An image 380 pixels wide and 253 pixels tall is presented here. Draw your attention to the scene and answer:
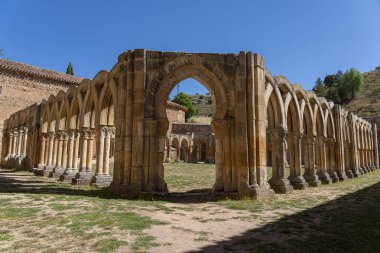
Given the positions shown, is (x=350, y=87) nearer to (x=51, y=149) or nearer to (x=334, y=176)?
(x=334, y=176)

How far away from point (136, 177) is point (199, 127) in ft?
131

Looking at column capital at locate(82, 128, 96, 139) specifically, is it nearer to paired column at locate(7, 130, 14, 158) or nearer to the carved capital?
the carved capital

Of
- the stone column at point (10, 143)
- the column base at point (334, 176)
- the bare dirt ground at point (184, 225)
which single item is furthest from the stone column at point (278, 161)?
the stone column at point (10, 143)

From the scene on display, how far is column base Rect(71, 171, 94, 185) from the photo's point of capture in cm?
1319

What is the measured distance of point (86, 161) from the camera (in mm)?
13938

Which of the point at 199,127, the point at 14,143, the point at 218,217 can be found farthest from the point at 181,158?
the point at 218,217

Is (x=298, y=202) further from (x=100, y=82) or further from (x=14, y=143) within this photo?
(x=14, y=143)

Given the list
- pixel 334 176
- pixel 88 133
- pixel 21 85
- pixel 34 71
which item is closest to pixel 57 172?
pixel 88 133

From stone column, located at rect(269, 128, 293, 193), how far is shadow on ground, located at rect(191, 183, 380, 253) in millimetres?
3879

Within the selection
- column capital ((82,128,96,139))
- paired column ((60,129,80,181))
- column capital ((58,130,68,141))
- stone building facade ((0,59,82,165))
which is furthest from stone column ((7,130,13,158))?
column capital ((82,128,96,139))

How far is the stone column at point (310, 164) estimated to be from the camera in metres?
14.5

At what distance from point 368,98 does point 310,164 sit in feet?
213

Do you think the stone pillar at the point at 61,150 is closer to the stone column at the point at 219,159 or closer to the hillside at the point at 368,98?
the stone column at the point at 219,159

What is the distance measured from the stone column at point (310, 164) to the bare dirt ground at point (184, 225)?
5304 mm
